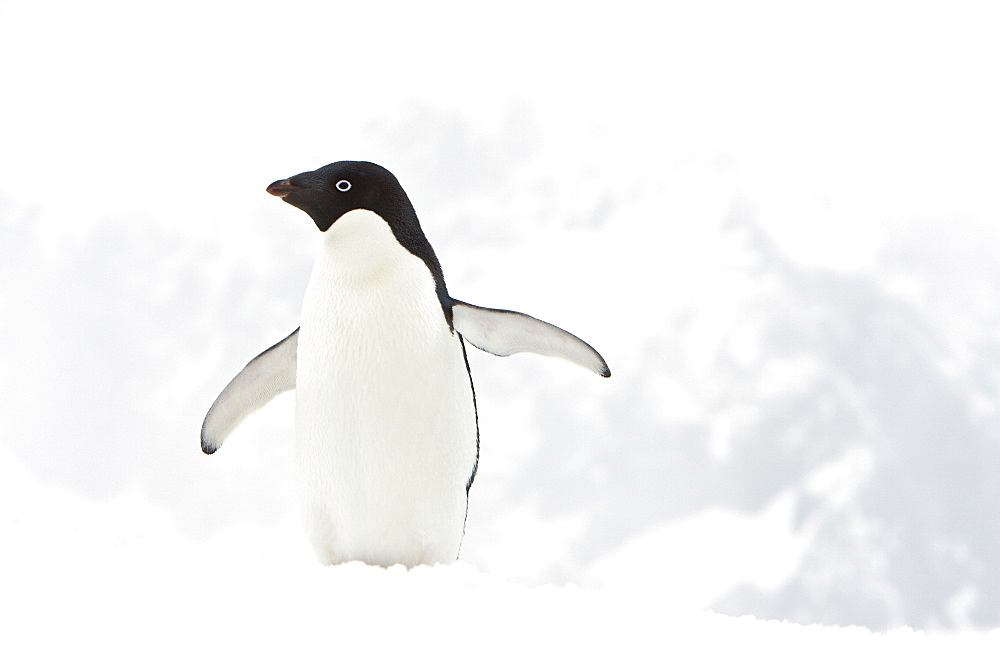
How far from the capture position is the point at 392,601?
4.37 ft

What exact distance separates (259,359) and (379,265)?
495mm

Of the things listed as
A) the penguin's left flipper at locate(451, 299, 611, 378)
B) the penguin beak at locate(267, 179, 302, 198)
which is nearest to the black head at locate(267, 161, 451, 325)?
the penguin beak at locate(267, 179, 302, 198)

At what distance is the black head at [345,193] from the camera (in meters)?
1.86

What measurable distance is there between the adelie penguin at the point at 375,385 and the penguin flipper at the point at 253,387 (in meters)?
0.25

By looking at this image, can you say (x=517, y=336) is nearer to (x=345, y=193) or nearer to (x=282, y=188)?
(x=345, y=193)

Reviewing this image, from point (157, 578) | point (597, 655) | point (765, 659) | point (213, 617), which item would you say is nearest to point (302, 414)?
point (157, 578)

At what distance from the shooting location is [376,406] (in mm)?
1797

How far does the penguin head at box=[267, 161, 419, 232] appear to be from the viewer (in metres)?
1.86

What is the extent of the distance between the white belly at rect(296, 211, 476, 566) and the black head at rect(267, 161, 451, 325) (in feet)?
0.08

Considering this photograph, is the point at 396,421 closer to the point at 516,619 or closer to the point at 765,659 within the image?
the point at 516,619


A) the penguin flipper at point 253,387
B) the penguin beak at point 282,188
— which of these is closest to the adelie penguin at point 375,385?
the penguin beak at point 282,188

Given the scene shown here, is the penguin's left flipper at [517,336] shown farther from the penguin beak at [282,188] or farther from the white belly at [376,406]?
the penguin beak at [282,188]

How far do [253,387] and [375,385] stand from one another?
0.52m

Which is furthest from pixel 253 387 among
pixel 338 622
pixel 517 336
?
pixel 338 622
